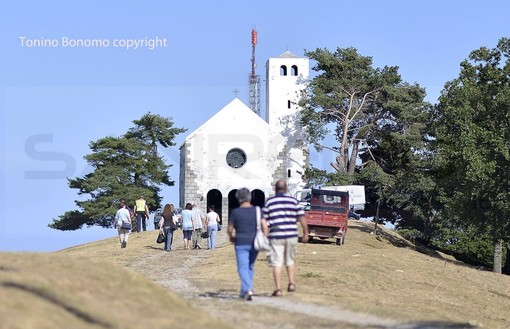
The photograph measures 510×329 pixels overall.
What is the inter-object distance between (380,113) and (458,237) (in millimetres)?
17111

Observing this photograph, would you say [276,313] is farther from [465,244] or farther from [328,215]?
[465,244]

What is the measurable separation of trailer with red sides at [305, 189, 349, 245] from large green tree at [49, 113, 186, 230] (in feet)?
107

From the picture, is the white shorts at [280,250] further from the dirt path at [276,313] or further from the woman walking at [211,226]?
the woman walking at [211,226]

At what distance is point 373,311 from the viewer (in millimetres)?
16328

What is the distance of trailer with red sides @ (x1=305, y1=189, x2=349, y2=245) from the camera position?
4278 centimetres

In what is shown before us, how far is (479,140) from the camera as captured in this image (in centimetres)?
4672

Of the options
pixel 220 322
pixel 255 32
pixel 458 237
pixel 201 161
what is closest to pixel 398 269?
pixel 220 322

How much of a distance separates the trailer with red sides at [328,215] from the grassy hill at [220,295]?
28.5 feet

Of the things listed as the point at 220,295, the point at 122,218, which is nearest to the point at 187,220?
the point at 122,218

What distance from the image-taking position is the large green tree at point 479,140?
→ 1811 inches

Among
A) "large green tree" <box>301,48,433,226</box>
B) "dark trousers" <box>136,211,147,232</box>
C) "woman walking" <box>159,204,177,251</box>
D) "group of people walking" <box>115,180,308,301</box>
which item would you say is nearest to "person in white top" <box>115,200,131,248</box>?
"woman walking" <box>159,204,177,251</box>

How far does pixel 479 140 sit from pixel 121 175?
36.5m

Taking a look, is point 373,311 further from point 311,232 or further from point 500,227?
point 500,227

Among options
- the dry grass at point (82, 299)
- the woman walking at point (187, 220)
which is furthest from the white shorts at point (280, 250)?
the woman walking at point (187, 220)
